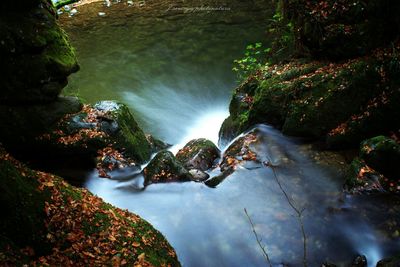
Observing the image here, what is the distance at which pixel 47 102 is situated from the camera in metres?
9.23

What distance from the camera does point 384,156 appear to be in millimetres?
6812

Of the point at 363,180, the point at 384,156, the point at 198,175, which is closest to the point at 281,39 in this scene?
the point at 198,175

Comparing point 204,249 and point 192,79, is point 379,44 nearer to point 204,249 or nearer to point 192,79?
point 204,249

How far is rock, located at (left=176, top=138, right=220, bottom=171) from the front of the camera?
9.71m

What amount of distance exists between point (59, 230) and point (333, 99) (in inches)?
256

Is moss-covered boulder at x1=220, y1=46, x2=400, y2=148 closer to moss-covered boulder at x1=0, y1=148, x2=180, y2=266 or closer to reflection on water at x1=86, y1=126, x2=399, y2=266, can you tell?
reflection on water at x1=86, y1=126, x2=399, y2=266

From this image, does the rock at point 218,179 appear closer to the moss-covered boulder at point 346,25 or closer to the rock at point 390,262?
the rock at point 390,262

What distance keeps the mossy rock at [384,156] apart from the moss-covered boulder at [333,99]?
1007mm

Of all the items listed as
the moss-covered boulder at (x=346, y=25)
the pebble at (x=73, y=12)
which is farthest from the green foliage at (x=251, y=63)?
the pebble at (x=73, y=12)

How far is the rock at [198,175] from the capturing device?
8.71 metres

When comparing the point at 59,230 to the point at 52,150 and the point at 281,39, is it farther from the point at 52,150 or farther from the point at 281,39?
the point at 281,39

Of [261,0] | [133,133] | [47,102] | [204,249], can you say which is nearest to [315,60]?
[133,133]

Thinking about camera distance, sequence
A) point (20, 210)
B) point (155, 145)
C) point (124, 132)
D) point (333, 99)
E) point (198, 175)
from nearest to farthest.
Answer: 1. point (20, 210)
2. point (333, 99)
3. point (198, 175)
4. point (124, 132)
5. point (155, 145)

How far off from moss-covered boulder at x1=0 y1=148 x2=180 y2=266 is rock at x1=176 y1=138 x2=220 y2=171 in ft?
13.3
